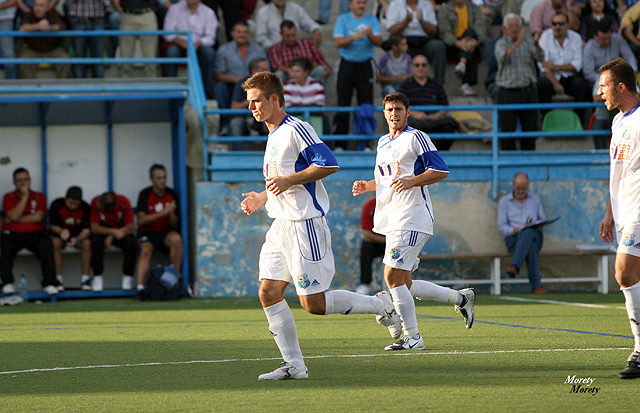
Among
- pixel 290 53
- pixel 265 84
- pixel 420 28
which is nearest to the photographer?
pixel 265 84

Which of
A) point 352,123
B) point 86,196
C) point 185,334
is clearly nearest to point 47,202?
point 86,196

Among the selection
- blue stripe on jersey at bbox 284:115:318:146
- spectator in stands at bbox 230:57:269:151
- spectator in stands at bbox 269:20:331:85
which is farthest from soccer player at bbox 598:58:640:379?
spectator in stands at bbox 269:20:331:85

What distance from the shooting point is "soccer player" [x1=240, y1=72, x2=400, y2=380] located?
5668 millimetres

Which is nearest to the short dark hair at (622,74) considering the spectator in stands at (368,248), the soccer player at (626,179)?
the soccer player at (626,179)

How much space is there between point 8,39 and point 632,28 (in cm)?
1138

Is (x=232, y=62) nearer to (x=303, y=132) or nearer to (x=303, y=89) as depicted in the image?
(x=303, y=89)

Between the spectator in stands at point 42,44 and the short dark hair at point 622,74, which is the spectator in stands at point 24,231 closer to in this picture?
the spectator in stands at point 42,44

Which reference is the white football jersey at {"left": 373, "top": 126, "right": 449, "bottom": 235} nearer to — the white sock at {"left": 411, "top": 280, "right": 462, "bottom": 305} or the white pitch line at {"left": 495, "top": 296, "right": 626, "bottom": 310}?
the white sock at {"left": 411, "top": 280, "right": 462, "bottom": 305}

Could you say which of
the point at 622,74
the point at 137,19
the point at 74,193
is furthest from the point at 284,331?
the point at 137,19

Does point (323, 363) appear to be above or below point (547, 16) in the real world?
below

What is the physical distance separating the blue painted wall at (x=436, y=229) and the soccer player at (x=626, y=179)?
8.61m

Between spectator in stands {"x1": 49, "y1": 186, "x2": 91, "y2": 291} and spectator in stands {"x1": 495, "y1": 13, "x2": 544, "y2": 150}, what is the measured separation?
7.34m

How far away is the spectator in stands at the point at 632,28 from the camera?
53.7 feet

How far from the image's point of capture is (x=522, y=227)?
1398 centimetres
